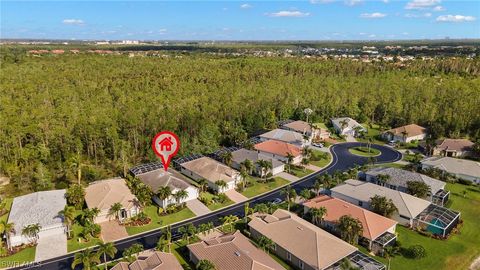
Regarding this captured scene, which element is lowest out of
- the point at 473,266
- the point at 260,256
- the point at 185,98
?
the point at 473,266

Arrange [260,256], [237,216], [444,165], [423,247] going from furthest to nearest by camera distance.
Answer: [444,165] → [237,216] → [423,247] → [260,256]

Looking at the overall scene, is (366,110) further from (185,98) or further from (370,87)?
(185,98)

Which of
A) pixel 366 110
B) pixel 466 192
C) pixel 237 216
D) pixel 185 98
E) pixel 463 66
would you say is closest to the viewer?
pixel 237 216

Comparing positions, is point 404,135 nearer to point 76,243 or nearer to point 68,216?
point 76,243

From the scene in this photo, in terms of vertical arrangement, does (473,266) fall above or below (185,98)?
below

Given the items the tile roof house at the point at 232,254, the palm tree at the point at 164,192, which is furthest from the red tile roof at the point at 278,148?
the tile roof house at the point at 232,254

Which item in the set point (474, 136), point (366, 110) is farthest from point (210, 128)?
point (474, 136)
